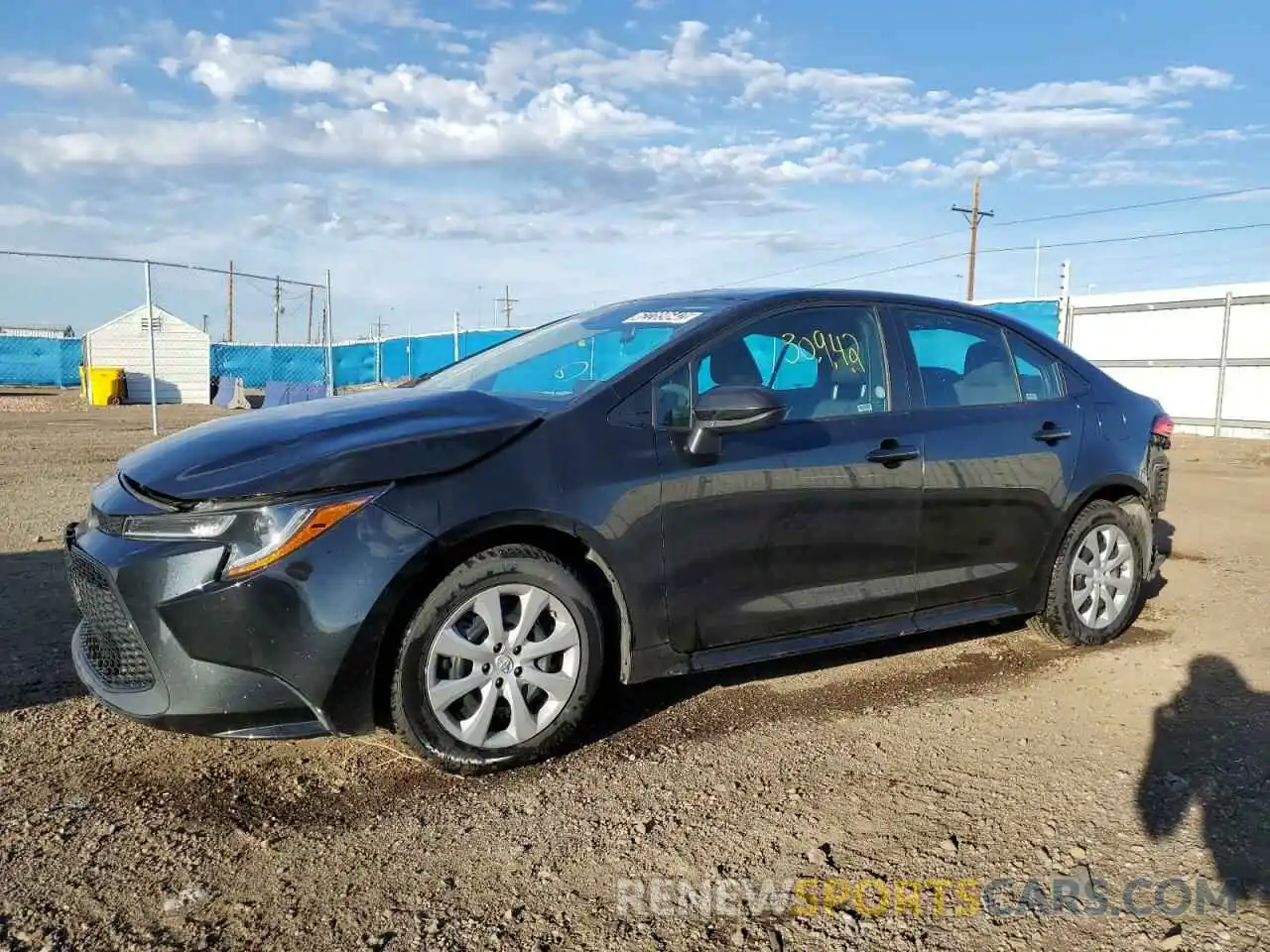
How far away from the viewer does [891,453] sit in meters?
3.97

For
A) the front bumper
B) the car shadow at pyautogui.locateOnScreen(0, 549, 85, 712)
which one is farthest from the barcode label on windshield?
the car shadow at pyautogui.locateOnScreen(0, 549, 85, 712)

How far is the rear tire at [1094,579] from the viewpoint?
464 cm

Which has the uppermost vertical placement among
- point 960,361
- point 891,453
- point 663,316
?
point 663,316

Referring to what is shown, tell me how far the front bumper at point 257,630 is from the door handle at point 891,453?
6.18ft

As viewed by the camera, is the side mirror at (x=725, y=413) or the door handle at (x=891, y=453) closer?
the side mirror at (x=725, y=413)

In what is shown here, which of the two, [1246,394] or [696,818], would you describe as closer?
[696,818]

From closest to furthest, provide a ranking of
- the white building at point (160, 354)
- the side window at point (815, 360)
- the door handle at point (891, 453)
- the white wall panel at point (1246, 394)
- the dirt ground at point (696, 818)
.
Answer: the dirt ground at point (696, 818) < the side window at point (815, 360) < the door handle at point (891, 453) < the white wall panel at point (1246, 394) < the white building at point (160, 354)

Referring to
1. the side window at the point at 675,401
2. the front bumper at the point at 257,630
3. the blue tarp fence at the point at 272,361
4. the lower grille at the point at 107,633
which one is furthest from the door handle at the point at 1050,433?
the blue tarp fence at the point at 272,361

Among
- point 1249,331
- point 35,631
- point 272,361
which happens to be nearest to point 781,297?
point 35,631

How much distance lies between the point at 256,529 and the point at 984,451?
300cm

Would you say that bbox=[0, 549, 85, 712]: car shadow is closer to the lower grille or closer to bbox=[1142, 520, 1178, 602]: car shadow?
the lower grille

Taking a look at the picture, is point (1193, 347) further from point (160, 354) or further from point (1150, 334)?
point (160, 354)

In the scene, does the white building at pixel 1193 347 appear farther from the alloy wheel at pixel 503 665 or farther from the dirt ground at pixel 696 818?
the alloy wheel at pixel 503 665

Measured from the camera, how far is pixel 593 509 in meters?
3.28
